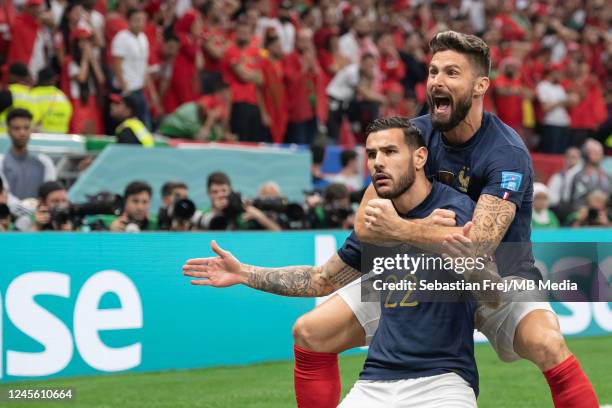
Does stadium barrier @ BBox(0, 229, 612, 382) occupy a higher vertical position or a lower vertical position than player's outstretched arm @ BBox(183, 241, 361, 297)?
lower

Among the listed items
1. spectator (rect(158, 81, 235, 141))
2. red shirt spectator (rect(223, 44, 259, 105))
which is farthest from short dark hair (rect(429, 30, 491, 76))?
red shirt spectator (rect(223, 44, 259, 105))

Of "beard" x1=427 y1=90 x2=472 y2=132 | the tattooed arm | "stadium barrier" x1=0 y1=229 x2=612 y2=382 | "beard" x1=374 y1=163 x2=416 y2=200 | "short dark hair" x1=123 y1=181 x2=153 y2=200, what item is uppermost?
"beard" x1=427 y1=90 x2=472 y2=132

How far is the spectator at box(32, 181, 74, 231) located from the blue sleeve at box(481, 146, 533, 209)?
4866 millimetres

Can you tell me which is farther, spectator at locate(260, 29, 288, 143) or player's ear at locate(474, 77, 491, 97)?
spectator at locate(260, 29, 288, 143)

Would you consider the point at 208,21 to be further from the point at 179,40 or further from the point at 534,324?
the point at 534,324

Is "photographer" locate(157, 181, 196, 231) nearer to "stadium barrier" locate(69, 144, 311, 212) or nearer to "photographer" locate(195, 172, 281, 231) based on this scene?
"photographer" locate(195, 172, 281, 231)

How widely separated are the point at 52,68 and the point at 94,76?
49 centimetres

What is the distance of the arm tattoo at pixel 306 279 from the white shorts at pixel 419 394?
85cm

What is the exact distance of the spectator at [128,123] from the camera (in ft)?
41.7

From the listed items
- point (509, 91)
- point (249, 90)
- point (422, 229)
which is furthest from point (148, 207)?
point (509, 91)

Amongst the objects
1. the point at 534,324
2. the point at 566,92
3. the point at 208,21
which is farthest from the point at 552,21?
the point at 534,324

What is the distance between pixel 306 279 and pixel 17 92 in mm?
7198

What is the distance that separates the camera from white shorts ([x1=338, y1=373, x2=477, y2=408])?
4859mm

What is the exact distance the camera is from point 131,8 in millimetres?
13750
